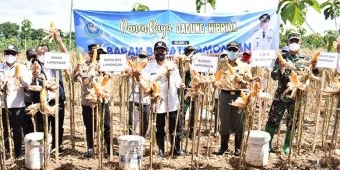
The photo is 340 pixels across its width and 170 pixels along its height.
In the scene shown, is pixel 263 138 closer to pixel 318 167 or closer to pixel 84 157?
pixel 318 167

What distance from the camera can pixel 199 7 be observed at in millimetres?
12547

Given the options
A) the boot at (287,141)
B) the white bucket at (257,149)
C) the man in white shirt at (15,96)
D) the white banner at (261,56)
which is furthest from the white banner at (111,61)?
the boot at (287,141)

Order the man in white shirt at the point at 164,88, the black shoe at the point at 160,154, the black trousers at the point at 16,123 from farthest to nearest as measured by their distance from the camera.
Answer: the black shoe at the point at 160,154
the black trousers at the point at 16,123
the man in white shirt at the point at 164,88

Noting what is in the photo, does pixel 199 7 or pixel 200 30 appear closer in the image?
pixel 200 30

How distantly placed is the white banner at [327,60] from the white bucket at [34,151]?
11.8ft

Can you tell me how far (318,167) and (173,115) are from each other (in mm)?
2030

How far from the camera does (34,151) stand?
5074mm

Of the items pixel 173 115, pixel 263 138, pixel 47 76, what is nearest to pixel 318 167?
pixel 263 138

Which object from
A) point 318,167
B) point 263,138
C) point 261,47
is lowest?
point 318,167

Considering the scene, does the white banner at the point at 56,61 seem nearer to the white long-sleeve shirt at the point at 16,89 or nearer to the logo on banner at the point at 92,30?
the white long-sleeve shirt at the point at 16,89

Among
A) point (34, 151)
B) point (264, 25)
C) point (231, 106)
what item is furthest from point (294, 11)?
point (264, 25)

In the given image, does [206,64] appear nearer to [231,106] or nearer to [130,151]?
[231,106]

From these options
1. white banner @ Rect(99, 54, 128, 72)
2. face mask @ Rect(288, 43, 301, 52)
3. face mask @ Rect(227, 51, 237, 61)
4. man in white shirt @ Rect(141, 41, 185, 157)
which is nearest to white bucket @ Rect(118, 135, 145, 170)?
man in white shirt @ Rect(141, 41, 185, 157)

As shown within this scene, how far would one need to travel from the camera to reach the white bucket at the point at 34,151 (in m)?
5.04
